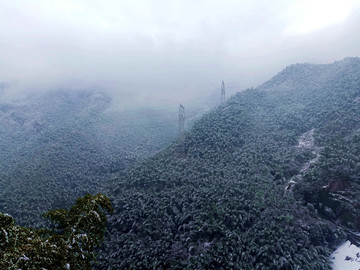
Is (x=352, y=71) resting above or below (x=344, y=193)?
above

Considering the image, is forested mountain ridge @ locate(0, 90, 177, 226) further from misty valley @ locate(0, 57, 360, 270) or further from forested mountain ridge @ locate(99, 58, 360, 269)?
forested mountain ridge @ locate(99, 58, 360, 269)

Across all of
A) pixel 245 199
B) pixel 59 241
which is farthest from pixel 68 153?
pixel 59 241

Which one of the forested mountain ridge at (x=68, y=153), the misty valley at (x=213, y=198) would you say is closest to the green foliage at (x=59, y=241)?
the misty valley at (x=213, y=198)

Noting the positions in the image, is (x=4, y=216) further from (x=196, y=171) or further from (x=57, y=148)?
(x=57, y=148)

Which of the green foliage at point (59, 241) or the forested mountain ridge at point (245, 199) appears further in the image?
the forested mountain ridge at point (245, 199)

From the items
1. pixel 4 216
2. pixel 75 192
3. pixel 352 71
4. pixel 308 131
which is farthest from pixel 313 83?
pixel 4 216

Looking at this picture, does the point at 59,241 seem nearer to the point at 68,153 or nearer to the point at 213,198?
the point at 213,198

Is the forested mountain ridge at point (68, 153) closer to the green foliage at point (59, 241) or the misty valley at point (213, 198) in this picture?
the misty valley at point (213, 198)
